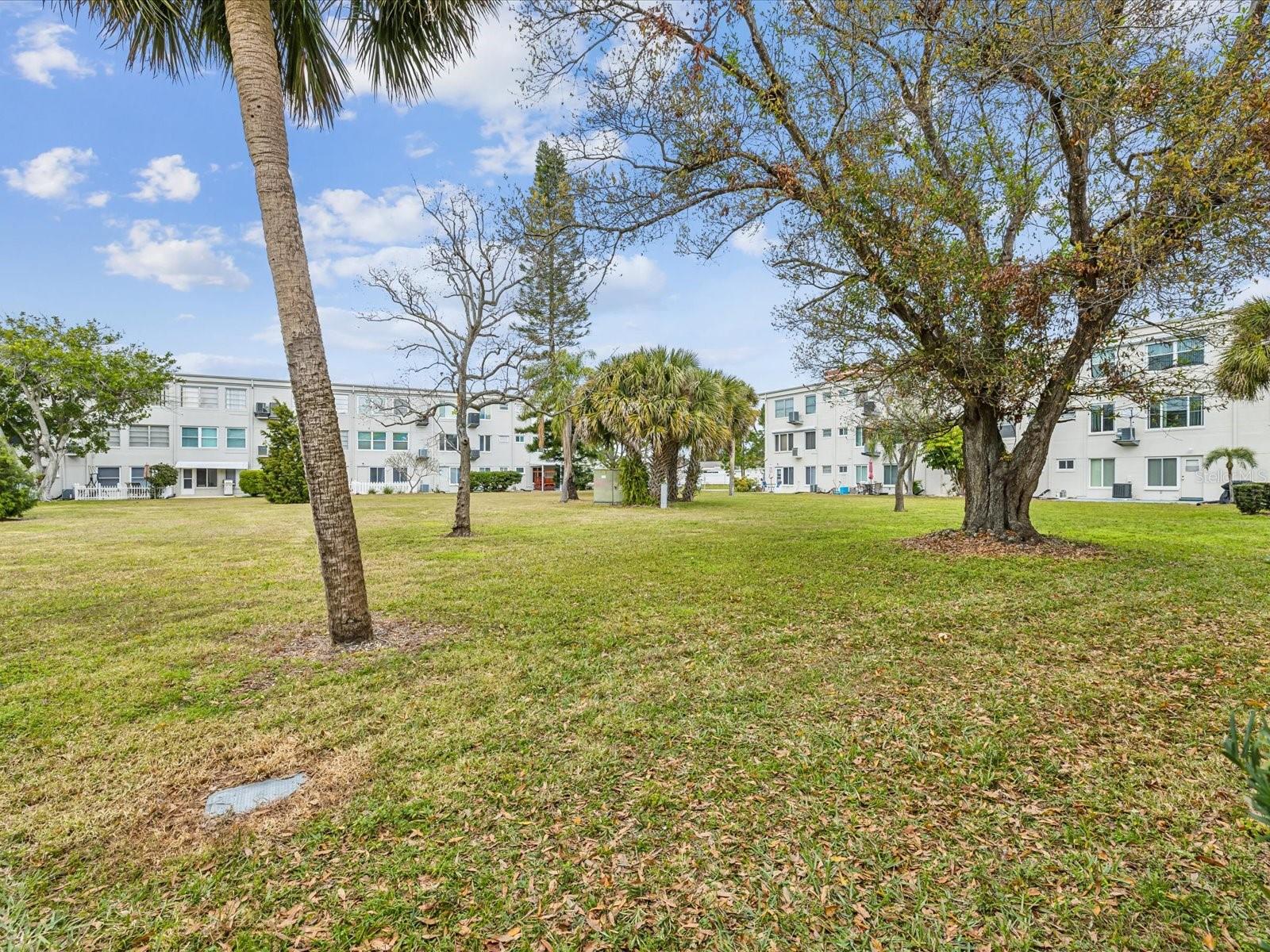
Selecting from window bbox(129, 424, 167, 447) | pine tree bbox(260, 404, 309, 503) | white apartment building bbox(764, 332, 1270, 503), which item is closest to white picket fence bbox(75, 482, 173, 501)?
window bbox(129, 424, 167, 447)

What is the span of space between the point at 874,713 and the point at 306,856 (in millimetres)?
3072

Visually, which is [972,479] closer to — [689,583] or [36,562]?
[689,583]

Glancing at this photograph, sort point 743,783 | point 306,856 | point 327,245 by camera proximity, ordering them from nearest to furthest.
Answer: point 306,856 < point 743,783 < point 327,245

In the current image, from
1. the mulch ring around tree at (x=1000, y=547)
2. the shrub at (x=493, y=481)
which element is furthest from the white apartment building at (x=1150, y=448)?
the shrub at (x=493, y=481)

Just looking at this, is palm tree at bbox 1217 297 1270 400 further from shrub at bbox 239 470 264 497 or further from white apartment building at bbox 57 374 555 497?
shrub at bbox 239 470 264 497

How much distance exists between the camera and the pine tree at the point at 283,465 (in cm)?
2661

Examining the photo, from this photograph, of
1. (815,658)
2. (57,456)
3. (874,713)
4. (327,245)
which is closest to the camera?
(874,713)

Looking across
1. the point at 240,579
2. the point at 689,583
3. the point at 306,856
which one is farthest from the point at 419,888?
the point at 240,579

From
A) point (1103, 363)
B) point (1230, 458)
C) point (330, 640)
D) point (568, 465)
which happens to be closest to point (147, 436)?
point (568, 465)

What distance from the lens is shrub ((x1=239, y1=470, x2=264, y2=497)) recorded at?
3130 cm

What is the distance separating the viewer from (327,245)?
531 inches

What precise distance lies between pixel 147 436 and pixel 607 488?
32.4 metres

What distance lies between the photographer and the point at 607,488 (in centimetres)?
2389

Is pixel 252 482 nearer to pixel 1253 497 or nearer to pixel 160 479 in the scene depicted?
pixel 160 479
